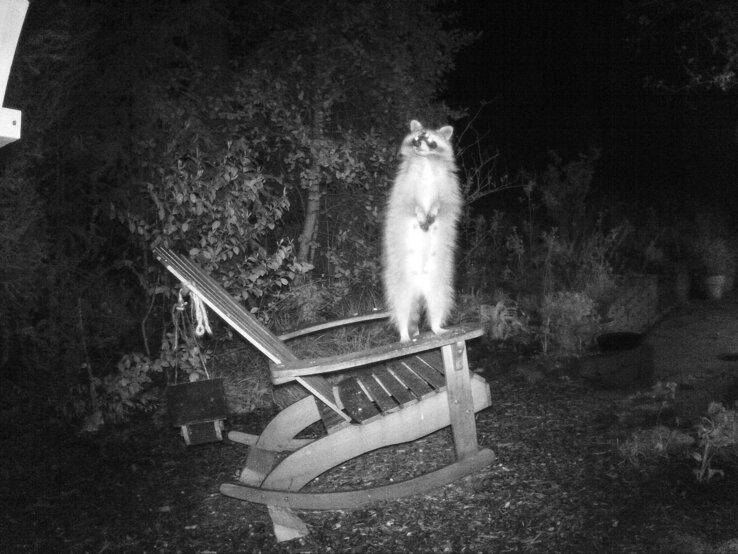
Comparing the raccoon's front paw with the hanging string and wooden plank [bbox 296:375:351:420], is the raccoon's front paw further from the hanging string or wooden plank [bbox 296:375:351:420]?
the hanging string

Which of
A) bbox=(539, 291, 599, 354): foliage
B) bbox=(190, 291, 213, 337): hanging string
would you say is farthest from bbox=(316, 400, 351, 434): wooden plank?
bbox=(539, 291, 599, 354): foliage

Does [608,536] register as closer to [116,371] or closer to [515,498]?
[515,498]

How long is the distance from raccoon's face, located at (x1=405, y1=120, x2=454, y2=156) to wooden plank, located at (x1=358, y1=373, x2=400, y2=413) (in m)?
1.45

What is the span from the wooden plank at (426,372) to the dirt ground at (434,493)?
0.56 meters

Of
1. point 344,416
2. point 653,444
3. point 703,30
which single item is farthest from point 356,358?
point 703,30

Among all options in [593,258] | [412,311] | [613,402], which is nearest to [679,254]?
[593,258]

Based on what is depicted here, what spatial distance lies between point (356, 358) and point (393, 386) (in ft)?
2.42

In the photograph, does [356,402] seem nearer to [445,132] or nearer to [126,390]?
[445,132]

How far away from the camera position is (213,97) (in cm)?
566

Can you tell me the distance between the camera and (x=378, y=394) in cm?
408

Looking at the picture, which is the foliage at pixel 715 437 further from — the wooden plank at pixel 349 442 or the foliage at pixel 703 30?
the foliage at pixel 703 30

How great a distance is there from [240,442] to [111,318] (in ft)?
6.32

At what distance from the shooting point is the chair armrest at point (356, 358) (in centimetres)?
346

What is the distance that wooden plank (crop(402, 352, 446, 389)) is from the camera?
4.16 m
